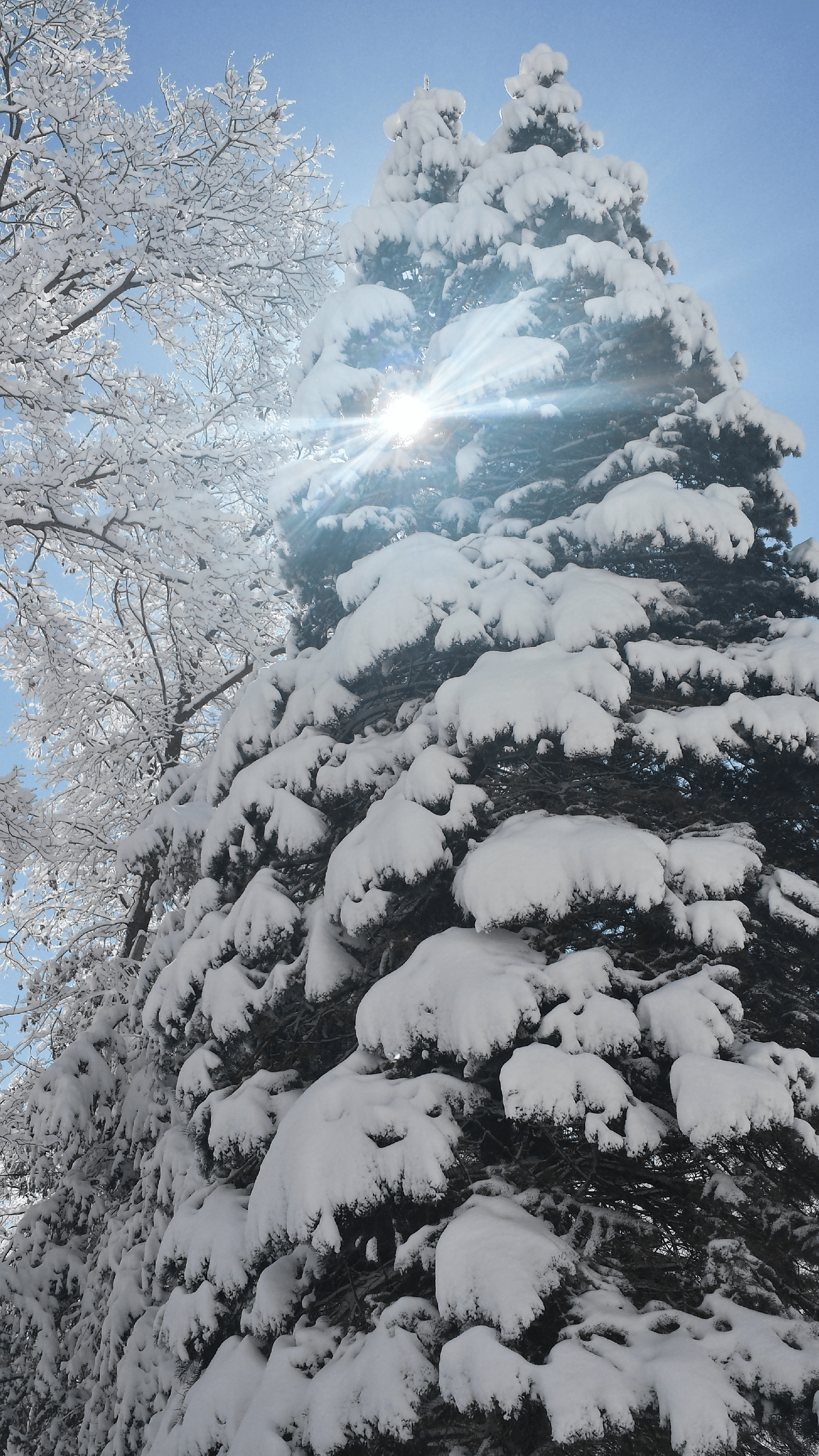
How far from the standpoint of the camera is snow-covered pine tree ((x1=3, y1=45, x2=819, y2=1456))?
3.09 meters

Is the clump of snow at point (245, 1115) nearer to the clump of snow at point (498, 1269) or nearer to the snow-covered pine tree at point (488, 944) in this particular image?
the snow-covered pine tree at point (488, 944)

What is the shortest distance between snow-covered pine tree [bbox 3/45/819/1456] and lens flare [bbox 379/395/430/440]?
0.13 feet

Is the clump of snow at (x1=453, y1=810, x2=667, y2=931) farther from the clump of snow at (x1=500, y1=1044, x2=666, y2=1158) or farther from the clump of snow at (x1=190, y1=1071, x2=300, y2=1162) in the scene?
the clump of snow at (x1=190, y1=1071, x2=300, y2=1162)

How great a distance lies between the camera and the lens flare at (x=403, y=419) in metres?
6.99

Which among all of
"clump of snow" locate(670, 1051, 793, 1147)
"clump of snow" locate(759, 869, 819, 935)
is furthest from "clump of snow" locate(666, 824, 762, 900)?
"clump of snow" locate(670, 1051, 793, 1147)

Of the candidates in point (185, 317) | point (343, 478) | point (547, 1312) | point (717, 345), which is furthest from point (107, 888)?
point (717, 345)

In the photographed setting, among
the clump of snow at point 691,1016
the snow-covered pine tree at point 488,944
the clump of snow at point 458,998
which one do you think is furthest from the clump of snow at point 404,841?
the clump of snow at point 691,1016

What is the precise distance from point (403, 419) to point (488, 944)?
487cm

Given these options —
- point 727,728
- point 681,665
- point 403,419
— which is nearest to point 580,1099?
point 727,728

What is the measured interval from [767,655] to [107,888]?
706 centimetres

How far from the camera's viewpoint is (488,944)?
12.6 feet

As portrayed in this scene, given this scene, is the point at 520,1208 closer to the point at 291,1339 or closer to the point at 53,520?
the point at 291,1339

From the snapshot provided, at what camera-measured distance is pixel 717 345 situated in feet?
21.7

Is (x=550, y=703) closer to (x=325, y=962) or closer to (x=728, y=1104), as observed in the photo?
(x=325, y=962)
